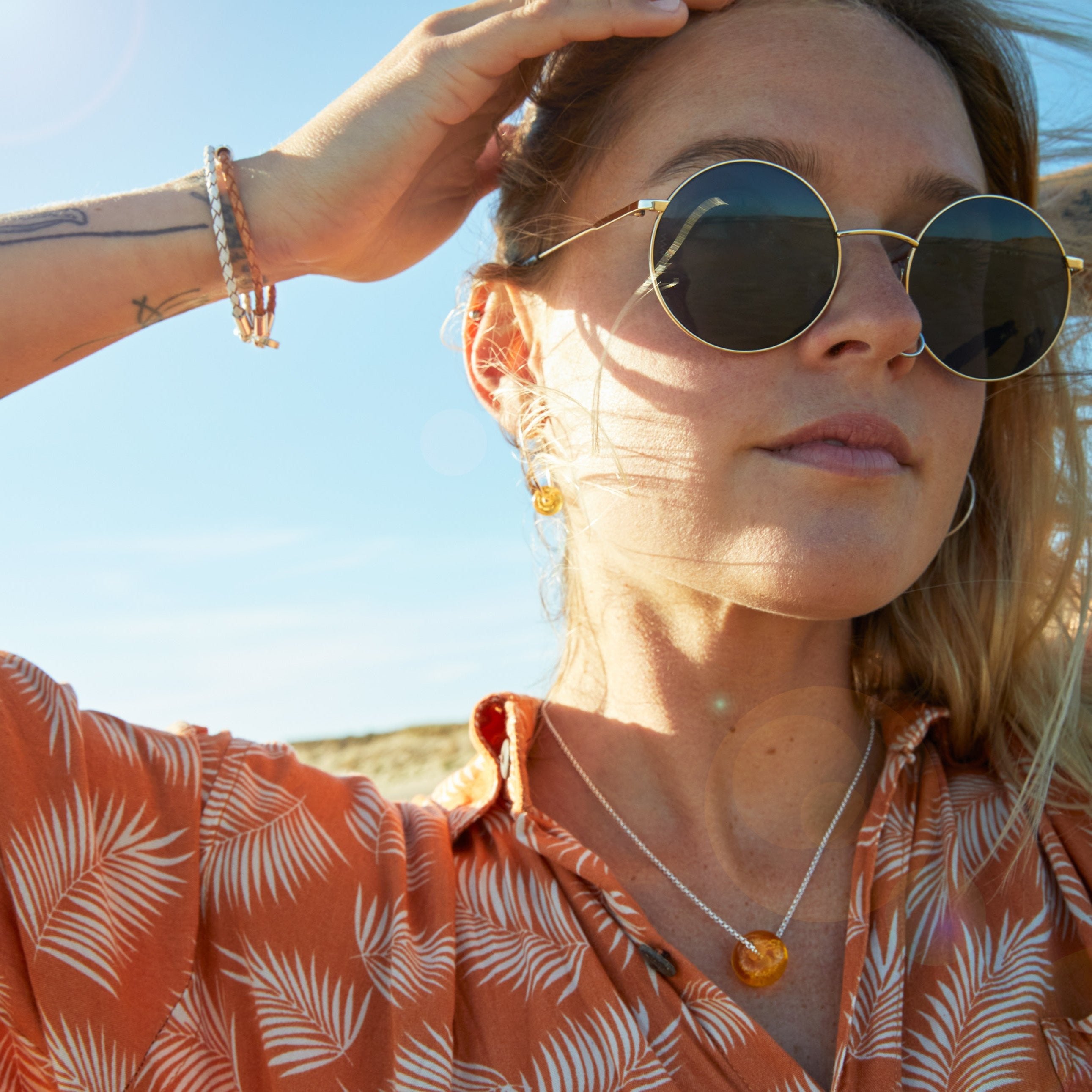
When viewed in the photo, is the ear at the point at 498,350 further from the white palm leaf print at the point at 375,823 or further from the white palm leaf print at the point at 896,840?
the white palm leaf print at the point at 896,840

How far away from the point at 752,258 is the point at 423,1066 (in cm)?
148

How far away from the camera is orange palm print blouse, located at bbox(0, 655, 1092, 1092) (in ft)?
4.70

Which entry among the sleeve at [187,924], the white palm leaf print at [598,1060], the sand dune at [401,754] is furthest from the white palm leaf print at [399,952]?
the sand dune at [401,754]

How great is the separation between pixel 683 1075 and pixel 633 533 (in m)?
0.95

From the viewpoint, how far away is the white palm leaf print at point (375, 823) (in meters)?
1.78

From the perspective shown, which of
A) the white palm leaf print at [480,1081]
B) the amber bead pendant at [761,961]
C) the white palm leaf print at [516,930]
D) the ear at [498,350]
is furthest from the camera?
the ear at [498,350]

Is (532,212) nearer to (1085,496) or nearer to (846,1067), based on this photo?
(1085,496)

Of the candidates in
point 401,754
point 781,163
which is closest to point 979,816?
point 781,163

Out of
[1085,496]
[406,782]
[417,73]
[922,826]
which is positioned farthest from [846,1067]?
[406,782]

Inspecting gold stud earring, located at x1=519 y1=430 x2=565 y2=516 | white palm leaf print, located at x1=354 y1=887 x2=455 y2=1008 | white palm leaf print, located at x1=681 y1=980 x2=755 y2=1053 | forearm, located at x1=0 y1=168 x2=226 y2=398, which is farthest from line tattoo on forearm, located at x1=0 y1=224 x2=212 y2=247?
white palm leaf print, located at x1=681 y1=980 x2=755 y2=1053

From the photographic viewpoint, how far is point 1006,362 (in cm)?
192

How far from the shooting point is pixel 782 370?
1.71 meters

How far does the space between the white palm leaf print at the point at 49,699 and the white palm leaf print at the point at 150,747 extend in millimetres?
55

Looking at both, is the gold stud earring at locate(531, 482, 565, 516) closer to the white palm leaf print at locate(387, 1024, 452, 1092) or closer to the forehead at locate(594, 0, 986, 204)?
the forehead at locate(594, 0, 986, 204)
